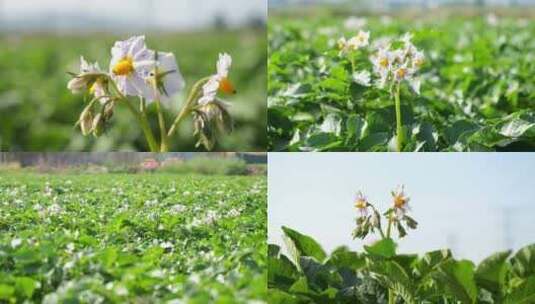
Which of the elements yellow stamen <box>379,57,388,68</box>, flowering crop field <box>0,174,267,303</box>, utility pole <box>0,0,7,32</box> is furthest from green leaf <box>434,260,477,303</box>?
utility pole <box>0,0,7,32</box>

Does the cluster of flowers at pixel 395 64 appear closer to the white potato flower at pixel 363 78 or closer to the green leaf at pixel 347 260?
the white potato flower at pixel 363 78

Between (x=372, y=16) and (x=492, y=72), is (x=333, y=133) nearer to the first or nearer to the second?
(x=492, y=72)

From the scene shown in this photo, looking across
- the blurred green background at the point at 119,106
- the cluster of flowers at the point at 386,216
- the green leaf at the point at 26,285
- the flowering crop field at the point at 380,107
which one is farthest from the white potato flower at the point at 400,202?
the green leaf at the point at 26,285

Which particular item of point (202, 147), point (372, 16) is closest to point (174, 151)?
point (202, 147)

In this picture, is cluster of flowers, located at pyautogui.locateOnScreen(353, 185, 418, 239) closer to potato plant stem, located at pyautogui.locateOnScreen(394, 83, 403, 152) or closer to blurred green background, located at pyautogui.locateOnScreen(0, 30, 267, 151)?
potato plant stem, located at pyautogui.locateOnScreen(394, 83, 403, 152)

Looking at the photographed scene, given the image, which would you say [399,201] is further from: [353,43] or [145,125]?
[145,125]

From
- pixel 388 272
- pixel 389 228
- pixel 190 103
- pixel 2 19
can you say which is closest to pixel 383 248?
pixel 388 272
